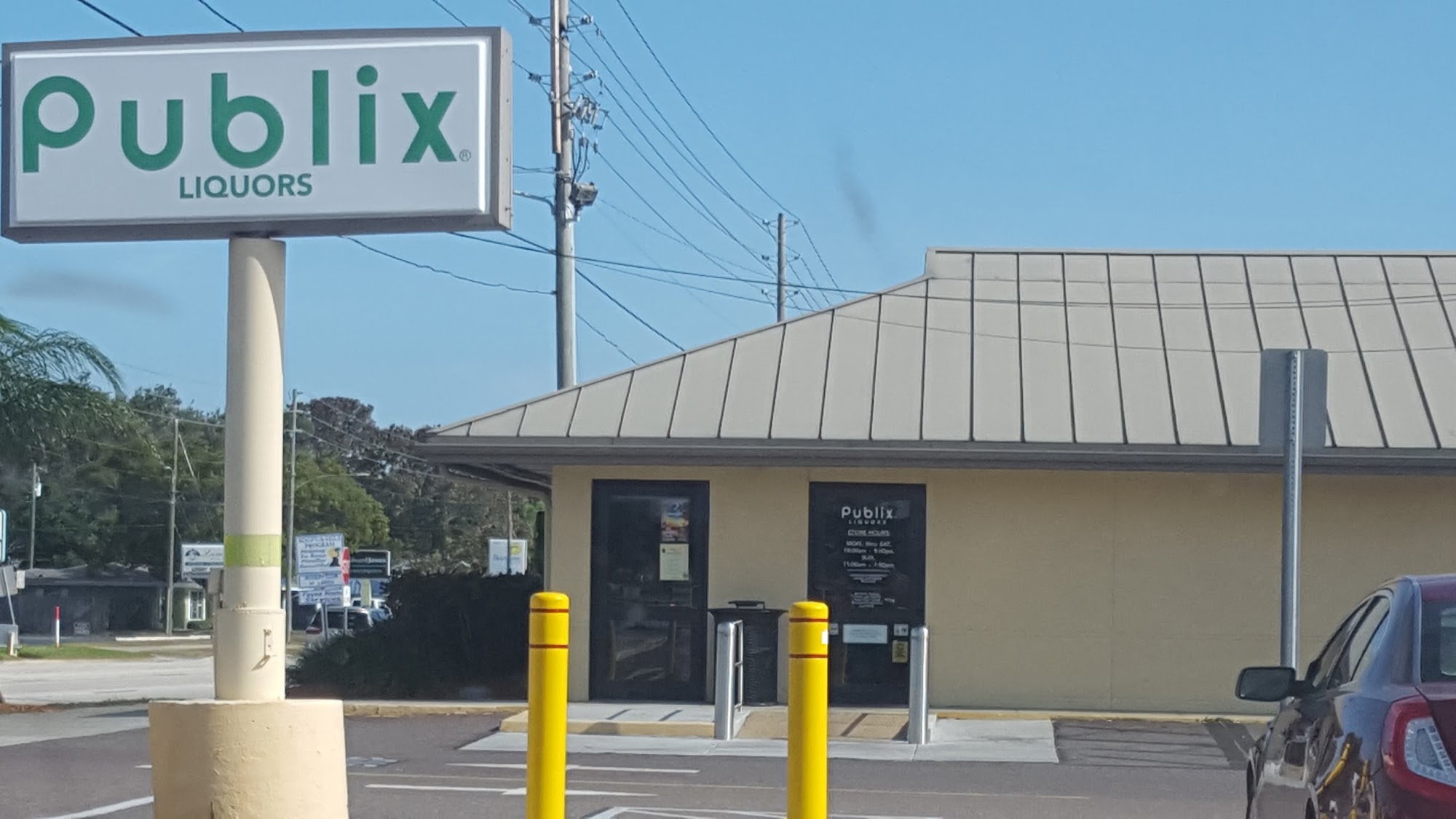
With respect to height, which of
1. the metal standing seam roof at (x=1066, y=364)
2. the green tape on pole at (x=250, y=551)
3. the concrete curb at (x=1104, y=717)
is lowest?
the concrete curb at (x=1104, y=717)

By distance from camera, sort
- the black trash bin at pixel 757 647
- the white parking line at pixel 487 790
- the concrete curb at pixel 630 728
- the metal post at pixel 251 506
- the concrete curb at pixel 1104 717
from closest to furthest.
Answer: the metal post at pixel 251 506 < the white parking line at pixel 487 790 < the concrete curb at pixel 630 728 < the concrete curb at pixel 1104 717 < the black trash bin at pixel 757 647

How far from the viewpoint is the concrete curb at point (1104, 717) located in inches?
656

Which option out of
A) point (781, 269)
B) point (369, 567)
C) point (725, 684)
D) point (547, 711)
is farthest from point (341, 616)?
point (547, 711)

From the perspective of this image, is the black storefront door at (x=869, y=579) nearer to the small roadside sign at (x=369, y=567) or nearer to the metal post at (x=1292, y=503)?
the metal post at (x=1292, y=503)

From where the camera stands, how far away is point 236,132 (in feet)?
25.8

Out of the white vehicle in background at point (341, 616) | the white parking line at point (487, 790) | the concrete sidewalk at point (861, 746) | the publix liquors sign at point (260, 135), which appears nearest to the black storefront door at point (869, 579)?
the concrete sidewalk at point (861, 746)

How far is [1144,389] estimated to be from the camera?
1753 centimetres

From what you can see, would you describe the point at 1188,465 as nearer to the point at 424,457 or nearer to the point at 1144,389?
the point at 1144,389

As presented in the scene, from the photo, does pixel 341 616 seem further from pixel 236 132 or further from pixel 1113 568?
pixel 236 132

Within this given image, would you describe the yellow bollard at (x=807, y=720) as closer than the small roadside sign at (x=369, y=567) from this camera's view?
Yes

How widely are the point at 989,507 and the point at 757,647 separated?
9.60 feet

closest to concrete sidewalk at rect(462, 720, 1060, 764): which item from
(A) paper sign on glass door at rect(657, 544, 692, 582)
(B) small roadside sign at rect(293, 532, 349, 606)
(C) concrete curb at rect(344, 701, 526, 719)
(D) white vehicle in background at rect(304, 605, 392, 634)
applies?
(C) concrete curb at rect(344, 701, 526, 719)

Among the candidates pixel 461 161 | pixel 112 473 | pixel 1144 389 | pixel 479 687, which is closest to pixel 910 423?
pixel 1144 389

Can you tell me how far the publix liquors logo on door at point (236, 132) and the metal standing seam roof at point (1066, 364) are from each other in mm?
9493
